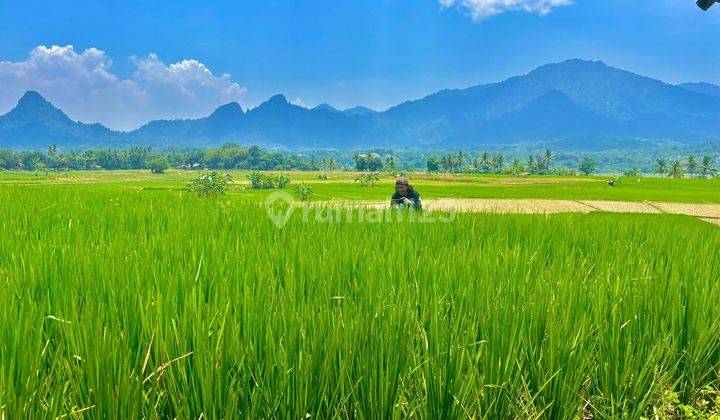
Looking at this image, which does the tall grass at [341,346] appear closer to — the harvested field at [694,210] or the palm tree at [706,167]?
the harvested field at [694,210]

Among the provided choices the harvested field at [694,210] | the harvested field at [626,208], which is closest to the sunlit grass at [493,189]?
the harvested field at [694,210]

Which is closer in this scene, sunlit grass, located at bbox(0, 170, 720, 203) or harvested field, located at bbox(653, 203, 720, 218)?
harvested field, located at bbox(653, 203, 720, 218)

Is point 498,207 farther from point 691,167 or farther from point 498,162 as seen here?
point 691,167

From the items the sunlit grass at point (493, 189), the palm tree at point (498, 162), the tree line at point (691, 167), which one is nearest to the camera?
the sunlit grass at point (493, 189)

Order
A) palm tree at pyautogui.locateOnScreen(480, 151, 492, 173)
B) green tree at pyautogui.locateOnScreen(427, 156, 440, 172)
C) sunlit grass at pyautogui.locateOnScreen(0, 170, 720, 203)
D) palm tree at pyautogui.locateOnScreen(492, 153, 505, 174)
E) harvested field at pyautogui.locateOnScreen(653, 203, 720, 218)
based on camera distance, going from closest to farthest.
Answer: harvested field at pyautogui.locateOnScreen(653, 203, 720, 218) → sunlit grass at pyautogui.locateOnScreen(0, 170, 720, 203) → green tree at pyautogui.locateOnScreen(427, 156, 440, 172) → palm tree at pyautogui.locateOnScreen(480, 151, 492, 173) → palm tree at pyautogui.locateOnScreen(492, 153, 505, 174)

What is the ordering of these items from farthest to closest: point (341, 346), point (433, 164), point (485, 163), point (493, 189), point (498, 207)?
point (485, 163) < point (433, 164) < point (493, 189) < point (498, 207) < point (341, 346)

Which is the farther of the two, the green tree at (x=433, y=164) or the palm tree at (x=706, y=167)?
the palm tree at (x=706, y=167)

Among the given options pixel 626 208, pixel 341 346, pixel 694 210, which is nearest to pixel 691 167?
pixel 694 210

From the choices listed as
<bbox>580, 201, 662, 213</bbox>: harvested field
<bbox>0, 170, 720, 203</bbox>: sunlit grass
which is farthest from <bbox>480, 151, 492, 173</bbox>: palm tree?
<bbox>580, 201, 662, 213</bbox>: harvested field

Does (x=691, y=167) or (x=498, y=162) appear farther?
(x=498, y=162)

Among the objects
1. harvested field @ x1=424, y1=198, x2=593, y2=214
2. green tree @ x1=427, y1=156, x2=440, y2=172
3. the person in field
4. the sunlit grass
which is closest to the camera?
harvested field @ x1=424, y1=198, x2=593, y2=214

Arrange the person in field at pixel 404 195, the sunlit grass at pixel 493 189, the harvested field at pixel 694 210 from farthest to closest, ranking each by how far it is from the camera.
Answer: the sunlit grass at pixel 493 189
the harvested field at pixel 694 210
the person in field at pixel 404 195

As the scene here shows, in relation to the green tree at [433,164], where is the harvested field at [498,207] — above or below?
below

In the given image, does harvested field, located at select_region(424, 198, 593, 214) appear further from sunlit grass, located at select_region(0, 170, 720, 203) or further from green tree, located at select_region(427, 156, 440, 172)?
green tree, located at select_region(427, 156, 440, 172)
